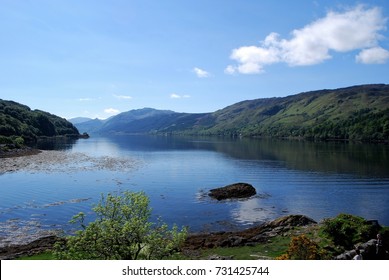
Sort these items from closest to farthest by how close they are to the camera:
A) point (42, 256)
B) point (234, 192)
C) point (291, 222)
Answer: point (42, 256)
point (291, 222)
point (234, 192)

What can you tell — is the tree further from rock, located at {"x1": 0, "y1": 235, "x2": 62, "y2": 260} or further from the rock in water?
the rock in water

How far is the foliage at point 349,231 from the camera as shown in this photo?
36156 mm

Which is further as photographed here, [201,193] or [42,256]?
[201,193]

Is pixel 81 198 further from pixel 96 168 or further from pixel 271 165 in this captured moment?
pixel 271 165

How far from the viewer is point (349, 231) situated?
36.9 meters

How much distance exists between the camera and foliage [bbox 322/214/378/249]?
119 feet

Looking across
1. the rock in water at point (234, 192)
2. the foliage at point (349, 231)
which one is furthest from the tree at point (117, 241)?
the rock in water at point (234, 192)

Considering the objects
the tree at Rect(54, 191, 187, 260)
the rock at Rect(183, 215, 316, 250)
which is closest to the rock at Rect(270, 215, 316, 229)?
the rock at Rect(183, 215, 316, 250)

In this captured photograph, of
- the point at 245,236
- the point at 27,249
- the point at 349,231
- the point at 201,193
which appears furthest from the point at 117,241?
the point at 201,193

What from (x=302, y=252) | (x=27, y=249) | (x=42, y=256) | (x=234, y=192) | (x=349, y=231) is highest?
(x=302, y=252)

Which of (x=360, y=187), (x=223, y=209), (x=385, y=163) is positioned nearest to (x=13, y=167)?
(x=223, y=209)

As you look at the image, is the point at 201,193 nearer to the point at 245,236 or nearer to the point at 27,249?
the point at 245,236

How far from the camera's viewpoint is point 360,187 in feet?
284
